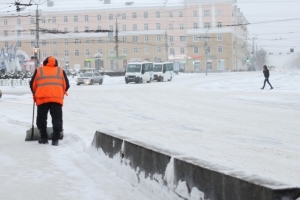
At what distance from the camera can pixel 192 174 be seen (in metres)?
5.04

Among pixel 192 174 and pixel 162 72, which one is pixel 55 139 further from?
pixel 162 72

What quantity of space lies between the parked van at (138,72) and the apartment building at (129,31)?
42.3 m

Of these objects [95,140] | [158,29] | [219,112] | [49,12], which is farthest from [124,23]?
[95,140]

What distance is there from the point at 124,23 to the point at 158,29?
6.86m

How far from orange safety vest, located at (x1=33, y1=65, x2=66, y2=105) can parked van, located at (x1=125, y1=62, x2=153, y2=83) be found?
1769 inches

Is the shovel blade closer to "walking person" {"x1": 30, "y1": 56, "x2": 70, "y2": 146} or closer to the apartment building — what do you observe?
"walking person" {"x1": 30, "y1": 56, "x2": 70, "y2": 146}

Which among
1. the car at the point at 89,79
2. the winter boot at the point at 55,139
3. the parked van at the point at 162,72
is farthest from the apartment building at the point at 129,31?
the winter boot at the point at 55,139

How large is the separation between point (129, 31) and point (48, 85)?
9703 cm

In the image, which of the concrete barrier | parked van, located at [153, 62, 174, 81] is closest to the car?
parked van, located at [153, 62, 174, 81]

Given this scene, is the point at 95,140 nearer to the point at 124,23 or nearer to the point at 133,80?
the point at 133,80

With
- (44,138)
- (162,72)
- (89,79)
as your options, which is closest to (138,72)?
(89,79)

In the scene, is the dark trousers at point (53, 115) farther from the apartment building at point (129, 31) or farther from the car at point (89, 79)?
the apartment building at point (129, 31)

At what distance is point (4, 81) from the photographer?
55.5 meters

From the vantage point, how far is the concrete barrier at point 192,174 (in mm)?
3844
